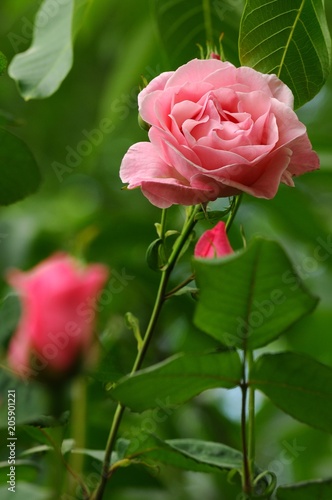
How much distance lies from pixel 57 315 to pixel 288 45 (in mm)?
321

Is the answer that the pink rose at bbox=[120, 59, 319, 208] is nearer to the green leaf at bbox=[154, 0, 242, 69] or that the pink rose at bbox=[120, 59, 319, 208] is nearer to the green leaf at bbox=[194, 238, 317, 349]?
the green leaf at bbox=[194, 238, 317, 349]

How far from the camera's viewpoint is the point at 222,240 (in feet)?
1.86

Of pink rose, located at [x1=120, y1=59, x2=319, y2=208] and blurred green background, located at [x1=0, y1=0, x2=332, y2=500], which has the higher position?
pink rose, located at [x1=120, y1=59, x2=319, y2=208]

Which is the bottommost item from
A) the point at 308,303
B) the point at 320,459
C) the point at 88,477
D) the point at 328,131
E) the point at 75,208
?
the point at 320,459

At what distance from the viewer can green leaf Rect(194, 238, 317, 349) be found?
464mm

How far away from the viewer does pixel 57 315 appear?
42 centimetres

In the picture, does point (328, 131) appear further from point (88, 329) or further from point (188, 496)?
point (88, 329)

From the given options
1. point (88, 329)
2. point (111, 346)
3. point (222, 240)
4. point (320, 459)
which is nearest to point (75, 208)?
point (320, 459)

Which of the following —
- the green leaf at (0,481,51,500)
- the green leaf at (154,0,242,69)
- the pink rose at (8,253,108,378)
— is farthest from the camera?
the green leaf at (154,0,242,69)

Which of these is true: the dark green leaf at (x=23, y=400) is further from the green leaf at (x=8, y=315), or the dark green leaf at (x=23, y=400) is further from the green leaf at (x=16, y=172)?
the green leaf at (x=16, y=172)

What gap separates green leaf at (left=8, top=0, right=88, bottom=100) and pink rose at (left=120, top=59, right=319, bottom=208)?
0.70ft

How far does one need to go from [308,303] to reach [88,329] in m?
0.13

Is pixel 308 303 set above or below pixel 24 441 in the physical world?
above

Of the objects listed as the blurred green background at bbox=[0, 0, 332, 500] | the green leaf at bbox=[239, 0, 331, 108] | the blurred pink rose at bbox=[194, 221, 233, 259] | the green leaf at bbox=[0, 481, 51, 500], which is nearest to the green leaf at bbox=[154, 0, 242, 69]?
the blurred green background at bbox=[0, 0, 332, 500]
